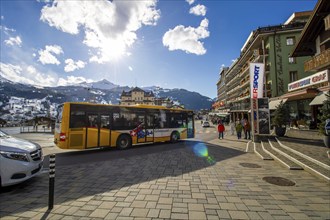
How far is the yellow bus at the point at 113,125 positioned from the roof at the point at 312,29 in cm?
1235

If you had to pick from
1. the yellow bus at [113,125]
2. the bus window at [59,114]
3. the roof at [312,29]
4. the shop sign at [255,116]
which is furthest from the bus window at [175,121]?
the roof at [312,29]

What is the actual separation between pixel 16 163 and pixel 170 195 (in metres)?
4.19

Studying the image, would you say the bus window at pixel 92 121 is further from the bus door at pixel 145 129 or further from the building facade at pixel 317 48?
the building facade at pixel 317 48

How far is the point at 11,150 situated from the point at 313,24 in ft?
67.2

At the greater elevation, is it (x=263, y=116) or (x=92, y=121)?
(x=263, y=116)

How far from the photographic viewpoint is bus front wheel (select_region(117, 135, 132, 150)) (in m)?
12.0

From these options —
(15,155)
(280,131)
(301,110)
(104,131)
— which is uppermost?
(301,110)

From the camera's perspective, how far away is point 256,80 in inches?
579

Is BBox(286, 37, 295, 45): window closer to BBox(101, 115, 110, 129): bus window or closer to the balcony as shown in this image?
the balcony

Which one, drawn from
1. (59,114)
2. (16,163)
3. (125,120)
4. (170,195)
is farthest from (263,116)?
(16,163)

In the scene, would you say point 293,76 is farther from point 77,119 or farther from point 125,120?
point 77,119

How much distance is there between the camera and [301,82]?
18391 millimetres

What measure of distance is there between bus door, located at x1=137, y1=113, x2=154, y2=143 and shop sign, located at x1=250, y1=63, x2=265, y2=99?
8516 millimetres

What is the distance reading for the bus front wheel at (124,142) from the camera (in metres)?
12.0
